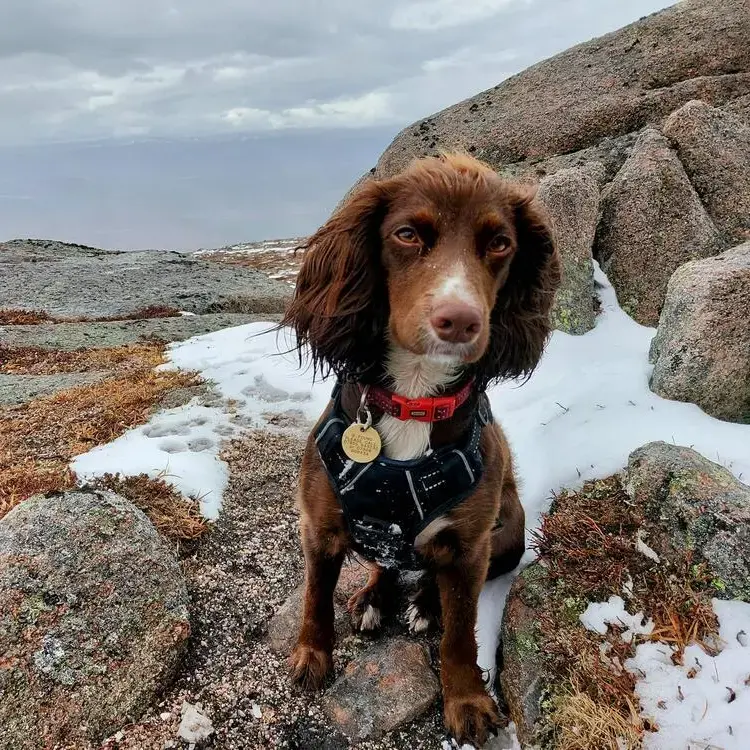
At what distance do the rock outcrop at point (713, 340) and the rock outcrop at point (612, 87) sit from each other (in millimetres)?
6806

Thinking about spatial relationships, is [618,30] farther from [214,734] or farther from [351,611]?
[214,734]

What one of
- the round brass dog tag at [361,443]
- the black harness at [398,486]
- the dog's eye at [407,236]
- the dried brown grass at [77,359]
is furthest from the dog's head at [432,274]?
the dried brown grass at [77,359]

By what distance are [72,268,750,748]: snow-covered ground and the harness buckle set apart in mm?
1220

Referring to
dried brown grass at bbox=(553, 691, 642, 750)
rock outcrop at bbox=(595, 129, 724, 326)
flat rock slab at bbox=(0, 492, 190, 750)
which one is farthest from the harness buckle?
rock outcrop at bbox=(595, 129, 724, 326)

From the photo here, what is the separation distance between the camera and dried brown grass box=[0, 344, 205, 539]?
454 centimetres

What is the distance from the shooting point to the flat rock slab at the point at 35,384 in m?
7.23

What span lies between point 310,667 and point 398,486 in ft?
4.43

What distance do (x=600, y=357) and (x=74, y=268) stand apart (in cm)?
1608

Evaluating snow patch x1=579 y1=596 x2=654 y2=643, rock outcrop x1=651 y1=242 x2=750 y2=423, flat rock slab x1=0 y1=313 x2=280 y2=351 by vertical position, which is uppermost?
rock outcrop x1=651 y1=242 x2=750 y2=423

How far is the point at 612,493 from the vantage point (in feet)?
13.7

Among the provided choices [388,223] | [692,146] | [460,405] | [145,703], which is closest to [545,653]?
[460,405]

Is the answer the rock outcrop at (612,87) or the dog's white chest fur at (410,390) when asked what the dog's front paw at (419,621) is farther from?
the rock outcrop at (612,87)

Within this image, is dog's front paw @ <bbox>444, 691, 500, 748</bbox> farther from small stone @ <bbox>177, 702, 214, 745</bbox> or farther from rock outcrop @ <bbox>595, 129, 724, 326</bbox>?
rock outcrop @ <bbox>595, 129, 724, 326</bbox>

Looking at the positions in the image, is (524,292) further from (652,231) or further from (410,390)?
(652,231)
